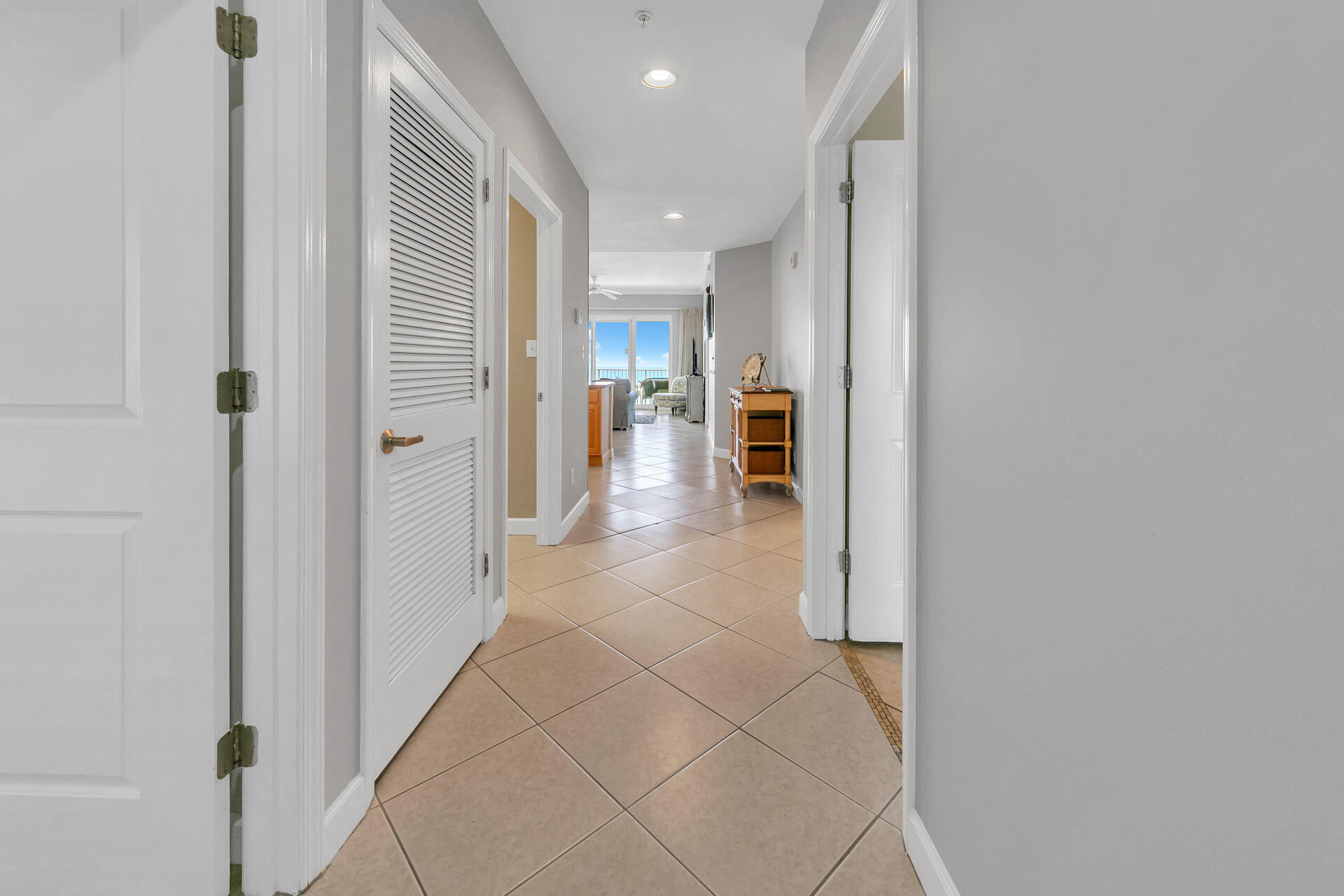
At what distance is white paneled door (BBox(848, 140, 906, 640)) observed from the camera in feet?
7.38

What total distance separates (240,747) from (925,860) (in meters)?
1.34

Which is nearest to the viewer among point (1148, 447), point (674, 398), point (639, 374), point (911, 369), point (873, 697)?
point (1148, 447)

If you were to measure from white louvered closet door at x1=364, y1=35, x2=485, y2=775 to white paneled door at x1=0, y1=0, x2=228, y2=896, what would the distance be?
1.17 ft

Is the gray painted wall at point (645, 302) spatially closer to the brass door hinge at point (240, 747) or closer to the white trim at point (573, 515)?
the white trim at point (573, 515)

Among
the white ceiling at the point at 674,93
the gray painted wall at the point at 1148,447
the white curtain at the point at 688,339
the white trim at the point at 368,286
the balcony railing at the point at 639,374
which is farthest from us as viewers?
the balcony railing at the point at 639,374

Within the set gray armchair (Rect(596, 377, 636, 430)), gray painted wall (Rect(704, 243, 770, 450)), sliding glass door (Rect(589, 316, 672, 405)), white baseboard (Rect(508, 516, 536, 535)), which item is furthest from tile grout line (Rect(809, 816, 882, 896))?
sliding glass door (Rect(589, 316, 672, 405))

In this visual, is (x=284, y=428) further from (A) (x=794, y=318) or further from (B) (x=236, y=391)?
(A) (x=794, y=318)

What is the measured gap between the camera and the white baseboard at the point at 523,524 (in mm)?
3797

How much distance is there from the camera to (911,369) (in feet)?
4.26

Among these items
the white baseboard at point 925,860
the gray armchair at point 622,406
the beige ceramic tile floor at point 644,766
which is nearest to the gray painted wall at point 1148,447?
the white baseboard at point 925,860

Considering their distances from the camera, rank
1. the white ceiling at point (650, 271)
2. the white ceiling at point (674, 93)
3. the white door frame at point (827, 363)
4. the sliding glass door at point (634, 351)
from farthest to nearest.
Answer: the sliding glass door at point (634, 351)
the white ceiling at point (650, 271)
the white ceiling at point (674, 93)
the white door frame at point (827, 363)

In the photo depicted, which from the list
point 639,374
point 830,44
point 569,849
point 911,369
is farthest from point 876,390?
point 639,374

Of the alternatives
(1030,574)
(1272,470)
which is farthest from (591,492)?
(1272,470)

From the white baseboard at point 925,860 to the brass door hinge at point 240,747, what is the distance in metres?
1.30
